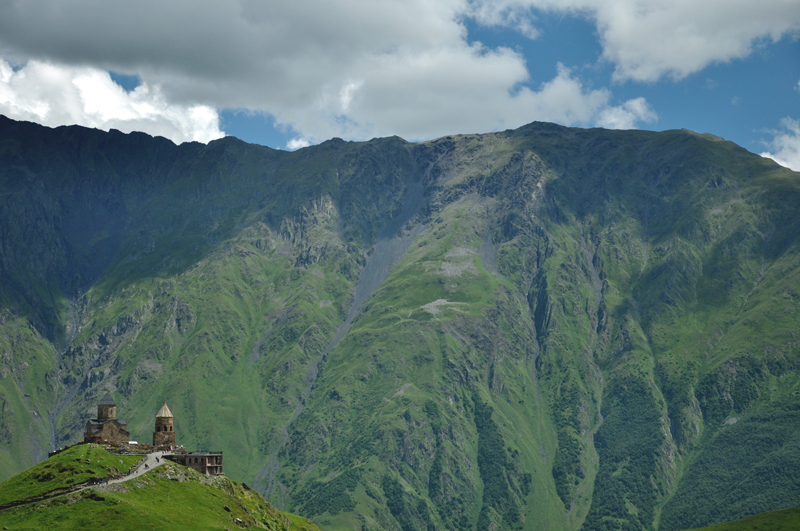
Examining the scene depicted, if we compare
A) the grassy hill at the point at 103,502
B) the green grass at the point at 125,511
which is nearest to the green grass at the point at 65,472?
the grassy hill at the point at 103,502

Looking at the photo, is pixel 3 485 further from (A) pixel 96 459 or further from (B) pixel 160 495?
(B) pixel 160 495

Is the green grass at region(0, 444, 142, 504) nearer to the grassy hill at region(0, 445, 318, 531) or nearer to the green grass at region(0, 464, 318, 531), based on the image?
the grassy hill at region(0, 445, 318, 531)

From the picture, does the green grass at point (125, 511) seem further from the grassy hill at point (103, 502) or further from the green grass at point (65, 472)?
the green grass at point (65, 472)

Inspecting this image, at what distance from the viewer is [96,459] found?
191875 millimetres

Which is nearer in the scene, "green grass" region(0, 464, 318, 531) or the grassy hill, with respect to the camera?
"green grass" region(0, 464, 318, 531)

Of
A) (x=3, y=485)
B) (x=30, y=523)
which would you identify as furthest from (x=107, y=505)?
(x=3, y=485)

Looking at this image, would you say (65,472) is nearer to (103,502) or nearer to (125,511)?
(103,502)

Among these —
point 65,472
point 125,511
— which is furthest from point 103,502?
point 65,472

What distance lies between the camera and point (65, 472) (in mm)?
185500

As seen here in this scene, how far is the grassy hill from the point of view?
171 metres

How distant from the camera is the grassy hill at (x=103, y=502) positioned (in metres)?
171

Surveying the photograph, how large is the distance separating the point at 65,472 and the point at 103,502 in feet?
50.4

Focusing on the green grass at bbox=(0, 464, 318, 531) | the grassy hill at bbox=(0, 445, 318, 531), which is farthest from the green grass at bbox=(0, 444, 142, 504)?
the green grass at bbox=(0, 464, 318, 531)

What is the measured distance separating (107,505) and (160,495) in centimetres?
1583
